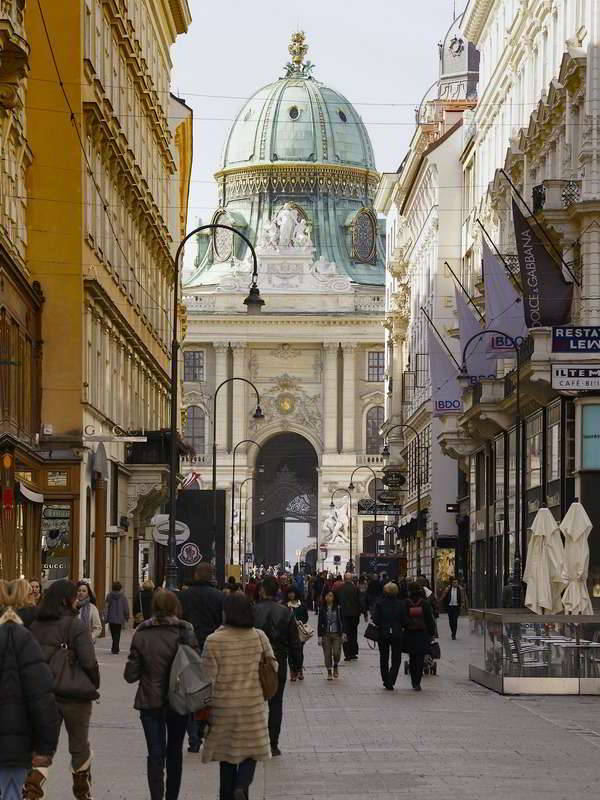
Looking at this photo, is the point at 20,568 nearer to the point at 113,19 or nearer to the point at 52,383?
the point at 52,383

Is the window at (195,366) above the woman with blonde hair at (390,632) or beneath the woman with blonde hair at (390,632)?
above

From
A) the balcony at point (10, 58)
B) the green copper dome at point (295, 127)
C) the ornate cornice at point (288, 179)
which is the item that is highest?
the green copper dome at point (295, 127)

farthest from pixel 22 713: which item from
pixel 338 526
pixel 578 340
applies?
pixel 338 526

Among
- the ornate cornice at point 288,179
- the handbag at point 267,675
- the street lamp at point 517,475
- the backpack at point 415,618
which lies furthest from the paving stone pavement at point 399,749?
the ornate cornice at point 288,179

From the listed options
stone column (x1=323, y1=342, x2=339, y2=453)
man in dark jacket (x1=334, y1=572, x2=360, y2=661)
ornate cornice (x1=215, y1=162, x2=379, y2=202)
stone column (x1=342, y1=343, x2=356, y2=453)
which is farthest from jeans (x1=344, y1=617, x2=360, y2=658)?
ornate cornice (x1=215, y1=162, x2=379, y2=202)

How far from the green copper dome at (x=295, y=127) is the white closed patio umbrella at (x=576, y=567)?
375 ft

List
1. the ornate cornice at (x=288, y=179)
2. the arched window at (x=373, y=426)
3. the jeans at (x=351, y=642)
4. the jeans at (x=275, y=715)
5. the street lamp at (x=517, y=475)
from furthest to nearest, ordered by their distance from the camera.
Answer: the ornate cornice at (x=288, y=179)
the arched window at (x=373, y=426)
the street lamp at (x=517, y=475)
the jeans at (x=351, y=642)
the jeans at (x=275, y=715)

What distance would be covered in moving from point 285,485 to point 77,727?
12535cm

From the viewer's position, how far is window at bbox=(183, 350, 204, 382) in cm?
13912

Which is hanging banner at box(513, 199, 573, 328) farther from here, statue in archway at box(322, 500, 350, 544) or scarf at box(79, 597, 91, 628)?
statue in archway at box(322, 500, 350, 544)

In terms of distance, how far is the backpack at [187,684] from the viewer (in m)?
13.7

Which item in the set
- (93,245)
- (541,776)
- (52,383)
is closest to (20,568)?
(52,383)

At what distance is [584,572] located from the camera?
109 feet

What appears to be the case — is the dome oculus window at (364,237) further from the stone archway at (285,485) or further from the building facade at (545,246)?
the building facade at (545,246)
